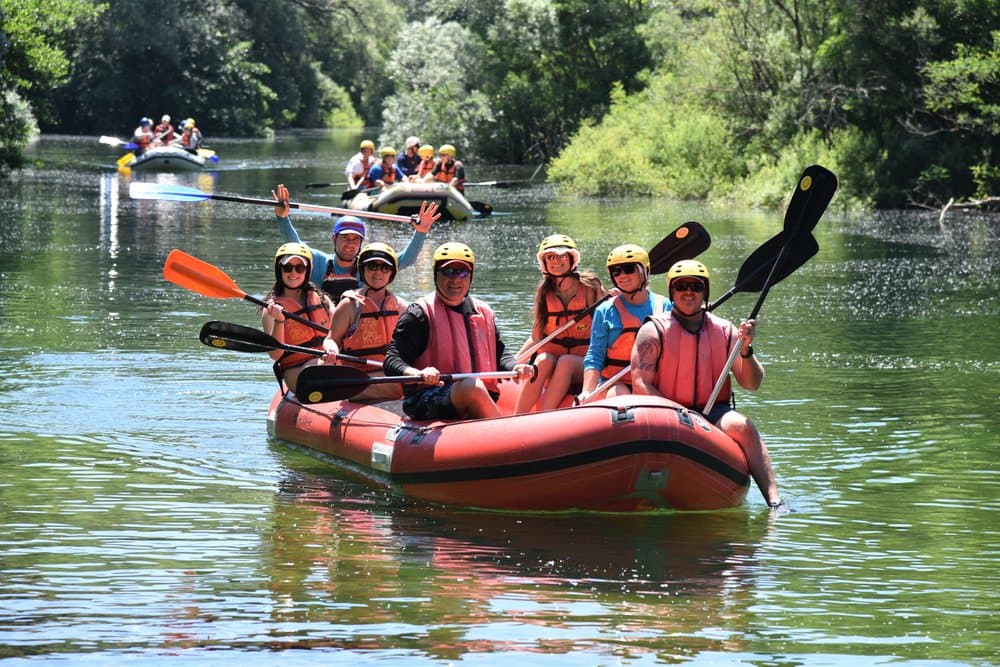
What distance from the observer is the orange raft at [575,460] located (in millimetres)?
7145

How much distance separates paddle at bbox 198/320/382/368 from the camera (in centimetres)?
871

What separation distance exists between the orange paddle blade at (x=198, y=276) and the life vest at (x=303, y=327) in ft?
1.51

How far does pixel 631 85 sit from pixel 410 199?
1566cm

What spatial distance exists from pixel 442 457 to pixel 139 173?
27674 mm

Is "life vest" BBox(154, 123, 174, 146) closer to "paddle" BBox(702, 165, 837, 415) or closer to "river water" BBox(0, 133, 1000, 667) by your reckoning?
"river water" BBox(0, 133, 1000, 667)

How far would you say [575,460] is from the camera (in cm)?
723

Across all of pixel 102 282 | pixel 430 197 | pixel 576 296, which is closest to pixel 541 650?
pixel 576 296

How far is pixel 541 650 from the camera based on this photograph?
214 inches

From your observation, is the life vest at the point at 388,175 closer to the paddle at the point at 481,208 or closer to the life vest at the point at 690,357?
the paddle at the point at 481,208

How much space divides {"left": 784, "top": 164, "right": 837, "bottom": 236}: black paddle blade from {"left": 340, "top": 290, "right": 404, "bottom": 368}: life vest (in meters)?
2.18

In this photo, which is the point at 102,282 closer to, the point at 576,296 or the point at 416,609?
the point at 576,296

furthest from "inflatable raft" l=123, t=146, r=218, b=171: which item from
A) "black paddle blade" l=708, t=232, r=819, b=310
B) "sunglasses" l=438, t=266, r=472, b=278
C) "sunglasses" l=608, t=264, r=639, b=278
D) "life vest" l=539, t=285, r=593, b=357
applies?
"sunglasses" l=608, t=264, r=639, b=278

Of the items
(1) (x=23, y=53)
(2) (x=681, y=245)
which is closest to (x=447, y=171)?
(1) (x=23, y=53)

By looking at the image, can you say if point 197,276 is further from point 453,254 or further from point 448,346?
point 453,254
